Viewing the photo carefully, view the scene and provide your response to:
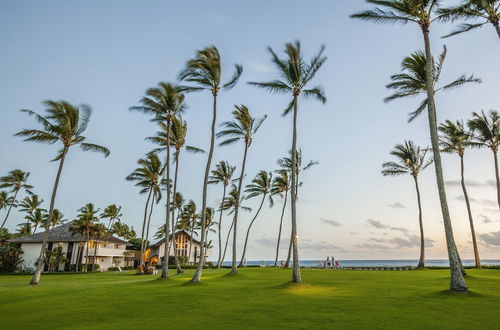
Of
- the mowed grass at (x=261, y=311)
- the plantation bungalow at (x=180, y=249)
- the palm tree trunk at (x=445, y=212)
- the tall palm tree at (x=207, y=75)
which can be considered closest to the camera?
the mowed grass at (x=261, y=311)

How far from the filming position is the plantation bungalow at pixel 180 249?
200 feet

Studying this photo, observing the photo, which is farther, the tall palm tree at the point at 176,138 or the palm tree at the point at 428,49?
the tall palm tree at the point at 176,138

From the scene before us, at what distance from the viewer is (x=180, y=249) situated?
63.2 metres

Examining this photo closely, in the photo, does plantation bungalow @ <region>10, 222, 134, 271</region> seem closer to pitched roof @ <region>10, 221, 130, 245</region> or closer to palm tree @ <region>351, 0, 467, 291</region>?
pitched roof @ <region>10, 221, 130, 245</region>

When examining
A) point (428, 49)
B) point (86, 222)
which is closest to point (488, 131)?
point (428, 49)

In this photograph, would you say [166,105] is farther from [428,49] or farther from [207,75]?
[428,49]

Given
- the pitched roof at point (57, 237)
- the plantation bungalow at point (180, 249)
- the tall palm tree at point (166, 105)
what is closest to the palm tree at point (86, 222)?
the pitched roof at point (57, 237)

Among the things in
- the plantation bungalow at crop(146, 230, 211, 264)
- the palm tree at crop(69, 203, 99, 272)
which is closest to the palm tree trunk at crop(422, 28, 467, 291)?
the palm tree at crop(69, 203, 99, 272)

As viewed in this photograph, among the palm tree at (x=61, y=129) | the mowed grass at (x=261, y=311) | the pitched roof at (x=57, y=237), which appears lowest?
the mowed grass at (x=261, y=311)

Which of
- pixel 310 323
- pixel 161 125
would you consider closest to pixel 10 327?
pixel 310 323

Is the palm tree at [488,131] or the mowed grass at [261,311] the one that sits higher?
the palm tree at [488,131]

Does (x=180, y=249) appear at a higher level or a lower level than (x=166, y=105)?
lower

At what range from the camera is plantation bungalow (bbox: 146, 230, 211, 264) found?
6098 cm

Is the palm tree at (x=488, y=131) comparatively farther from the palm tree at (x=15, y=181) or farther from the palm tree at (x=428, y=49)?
the palm tree at (x=15, y=181)
